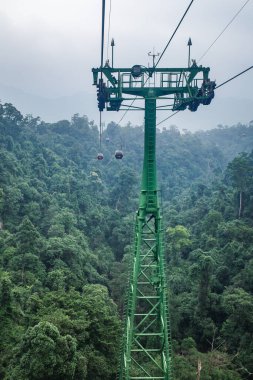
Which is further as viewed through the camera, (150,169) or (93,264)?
(93,264)

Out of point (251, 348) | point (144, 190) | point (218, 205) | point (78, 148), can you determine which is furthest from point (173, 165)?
point (144, 190)

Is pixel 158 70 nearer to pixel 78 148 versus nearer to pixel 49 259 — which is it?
pixel 49 259

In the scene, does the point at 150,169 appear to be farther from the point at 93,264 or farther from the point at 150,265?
the point at 93,264

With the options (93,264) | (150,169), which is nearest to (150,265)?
(150,169)

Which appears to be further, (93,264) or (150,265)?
(93,264)

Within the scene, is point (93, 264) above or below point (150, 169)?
below

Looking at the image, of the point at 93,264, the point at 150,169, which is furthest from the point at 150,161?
the point at 93,264

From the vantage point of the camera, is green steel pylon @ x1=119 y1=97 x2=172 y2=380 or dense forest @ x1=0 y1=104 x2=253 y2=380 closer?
green steel pylon @ x1=119 y1=97 x2=172 y2=380

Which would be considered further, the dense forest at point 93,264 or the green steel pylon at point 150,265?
the dense forest at point 93,264
